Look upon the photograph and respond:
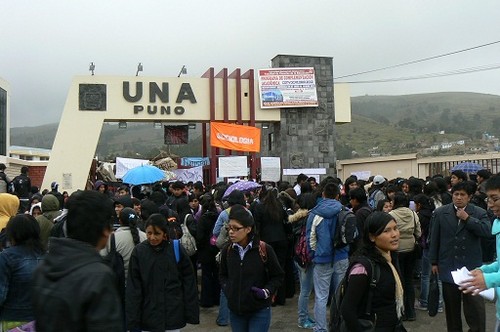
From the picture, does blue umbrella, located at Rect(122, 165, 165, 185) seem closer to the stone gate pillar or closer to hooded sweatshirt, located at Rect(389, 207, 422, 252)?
hooded sweatshirt, located at Rect(389, 207, 422, 252)

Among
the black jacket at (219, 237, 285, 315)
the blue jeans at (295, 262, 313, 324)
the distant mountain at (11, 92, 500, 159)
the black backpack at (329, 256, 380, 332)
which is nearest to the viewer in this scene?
the black backpack at (329, 256, 380, 332)

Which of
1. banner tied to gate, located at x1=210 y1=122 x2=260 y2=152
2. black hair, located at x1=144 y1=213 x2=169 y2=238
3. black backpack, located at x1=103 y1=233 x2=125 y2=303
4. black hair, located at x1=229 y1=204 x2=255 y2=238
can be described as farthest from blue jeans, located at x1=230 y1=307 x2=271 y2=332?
banner tied to gate, located at x1=210 y1=122 x2=260 y2=152

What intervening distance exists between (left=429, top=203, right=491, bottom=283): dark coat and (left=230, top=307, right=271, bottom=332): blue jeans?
2373 mm

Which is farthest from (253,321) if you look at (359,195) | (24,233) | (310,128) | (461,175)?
(310,128)

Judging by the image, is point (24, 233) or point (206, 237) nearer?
point (24, 233)

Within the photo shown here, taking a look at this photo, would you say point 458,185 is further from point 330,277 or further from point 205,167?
point 205,167

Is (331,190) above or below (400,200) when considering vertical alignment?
above

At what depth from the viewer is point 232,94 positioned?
24.8 m

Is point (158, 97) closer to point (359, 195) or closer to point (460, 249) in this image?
point (359, 195)

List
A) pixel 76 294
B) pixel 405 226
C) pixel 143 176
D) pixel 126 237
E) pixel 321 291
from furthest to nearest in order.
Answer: pixel 143 176
pixel 405 226
pixel 321 291
pixel 126 237
pixel 76 294

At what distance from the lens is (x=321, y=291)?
21.6 ft

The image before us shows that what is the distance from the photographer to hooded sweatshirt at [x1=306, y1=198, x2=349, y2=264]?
6406mm

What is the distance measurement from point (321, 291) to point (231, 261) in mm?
2290

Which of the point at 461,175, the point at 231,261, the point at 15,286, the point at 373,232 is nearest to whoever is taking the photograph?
the point at 373,232
